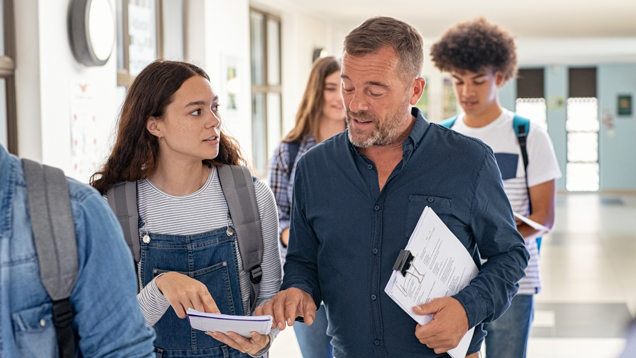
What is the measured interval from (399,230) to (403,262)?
92 mm

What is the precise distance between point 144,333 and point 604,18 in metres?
9.16

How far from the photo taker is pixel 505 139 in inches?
100

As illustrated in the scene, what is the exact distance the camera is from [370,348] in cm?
168

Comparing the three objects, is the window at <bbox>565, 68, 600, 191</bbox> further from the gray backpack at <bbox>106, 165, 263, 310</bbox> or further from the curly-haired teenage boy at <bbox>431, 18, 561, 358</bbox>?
the gray backpack at <bbox>106, 165, 263, 310</bbox>

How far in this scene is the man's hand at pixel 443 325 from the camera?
1.57 metres

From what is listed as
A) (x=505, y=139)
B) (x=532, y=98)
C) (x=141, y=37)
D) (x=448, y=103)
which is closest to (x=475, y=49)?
(x=505, y=139)

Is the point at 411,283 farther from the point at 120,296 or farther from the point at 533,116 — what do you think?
the point at 533,116

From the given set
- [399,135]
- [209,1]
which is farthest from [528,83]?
[399,135]

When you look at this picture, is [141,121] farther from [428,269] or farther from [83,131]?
[83,131]

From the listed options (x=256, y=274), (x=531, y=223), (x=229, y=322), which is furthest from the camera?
(x=531, y=223)

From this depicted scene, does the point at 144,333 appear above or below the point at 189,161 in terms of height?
below

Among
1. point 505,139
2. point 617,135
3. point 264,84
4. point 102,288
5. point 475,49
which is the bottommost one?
point 102,288

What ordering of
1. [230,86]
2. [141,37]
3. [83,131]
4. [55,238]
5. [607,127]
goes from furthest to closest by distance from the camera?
[607,127] → [230,86] → [141,37] → [83,131] → [55,238]

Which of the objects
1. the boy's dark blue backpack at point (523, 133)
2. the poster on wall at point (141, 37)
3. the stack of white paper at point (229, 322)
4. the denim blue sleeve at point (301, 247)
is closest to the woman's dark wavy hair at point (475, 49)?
the boy's dark blue backpack at point (523, 133)
